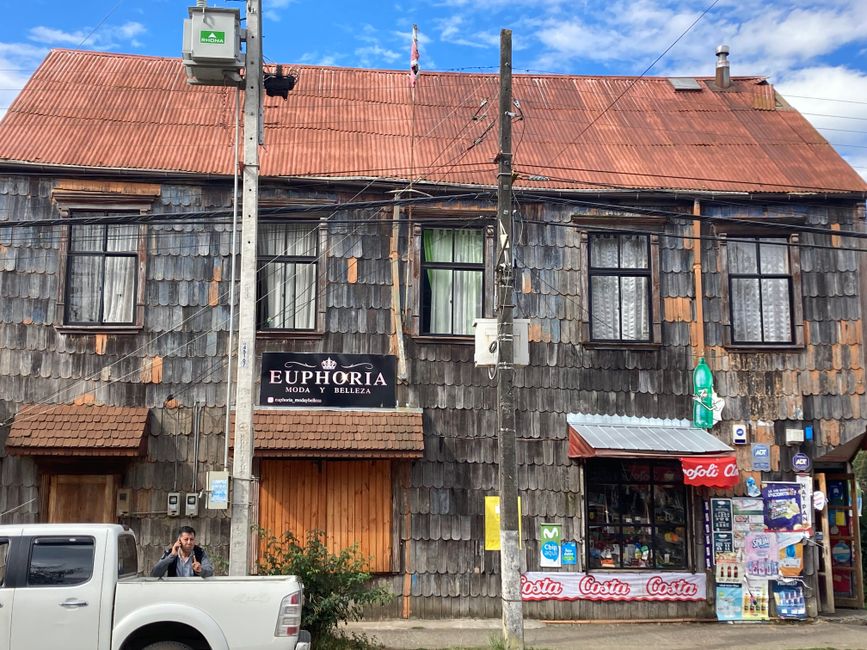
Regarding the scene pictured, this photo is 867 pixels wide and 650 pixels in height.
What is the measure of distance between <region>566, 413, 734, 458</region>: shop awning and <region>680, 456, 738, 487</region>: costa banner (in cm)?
12

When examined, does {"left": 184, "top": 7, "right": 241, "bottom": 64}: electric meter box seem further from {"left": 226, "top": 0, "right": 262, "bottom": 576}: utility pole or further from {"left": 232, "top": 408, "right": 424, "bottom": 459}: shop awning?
{"left": 232, "top": 408, "right": 424, "bottom": 459}: shop awning

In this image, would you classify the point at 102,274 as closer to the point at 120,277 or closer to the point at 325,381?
the point at 120,277

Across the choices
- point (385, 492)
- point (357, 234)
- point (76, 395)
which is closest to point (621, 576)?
point (385, 492)

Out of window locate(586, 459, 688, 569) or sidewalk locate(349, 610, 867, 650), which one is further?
window locate(586, 459, 688, 569)

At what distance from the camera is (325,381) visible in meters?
13.7

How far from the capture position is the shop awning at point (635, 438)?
13.2 metres

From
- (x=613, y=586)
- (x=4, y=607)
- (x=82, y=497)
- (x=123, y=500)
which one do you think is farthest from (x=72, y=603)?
(x=613, y=586)

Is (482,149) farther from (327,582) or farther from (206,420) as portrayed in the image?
(327,582)

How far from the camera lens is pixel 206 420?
13570mm

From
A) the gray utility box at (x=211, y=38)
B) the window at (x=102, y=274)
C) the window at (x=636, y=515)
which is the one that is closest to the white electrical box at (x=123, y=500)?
the window at (x=102, y=274)

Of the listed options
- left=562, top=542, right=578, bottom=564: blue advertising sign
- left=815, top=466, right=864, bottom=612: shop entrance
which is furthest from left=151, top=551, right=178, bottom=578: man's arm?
left=815, top=466, right=864, bottom=612: shop entrance

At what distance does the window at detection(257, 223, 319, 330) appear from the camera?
1405cm

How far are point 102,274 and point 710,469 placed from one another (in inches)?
375

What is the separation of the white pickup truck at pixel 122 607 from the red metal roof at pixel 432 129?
7132 millimetres
